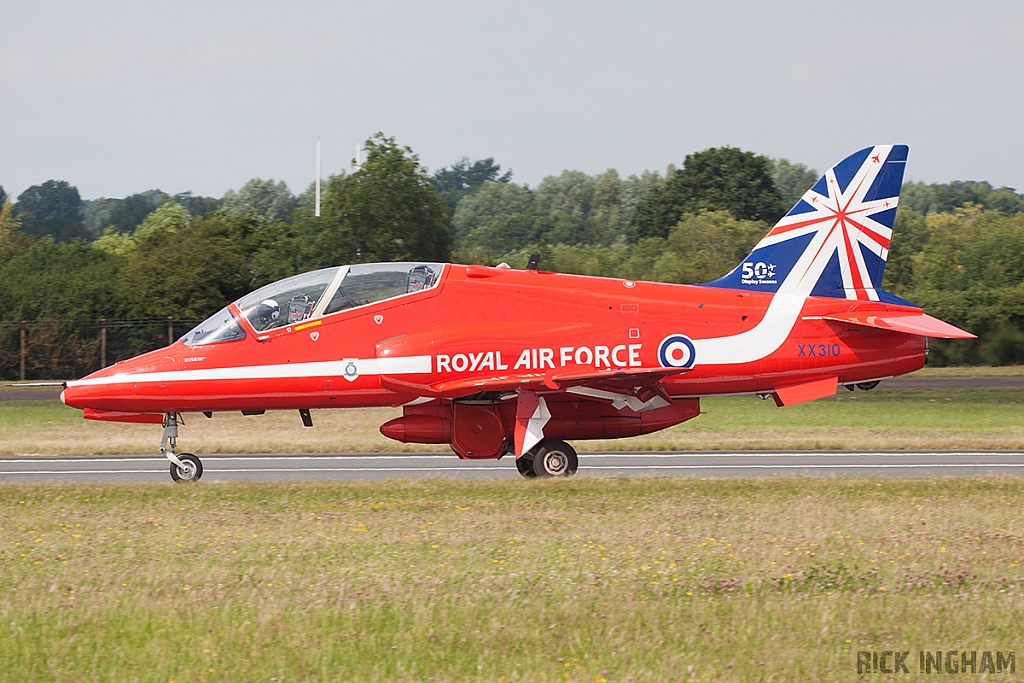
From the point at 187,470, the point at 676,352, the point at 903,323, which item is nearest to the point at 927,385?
the point at 903,323

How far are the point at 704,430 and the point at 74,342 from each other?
23.3 meters

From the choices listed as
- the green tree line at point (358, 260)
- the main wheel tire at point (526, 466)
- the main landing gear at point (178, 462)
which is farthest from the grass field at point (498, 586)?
the green tree line at point (358, 260)

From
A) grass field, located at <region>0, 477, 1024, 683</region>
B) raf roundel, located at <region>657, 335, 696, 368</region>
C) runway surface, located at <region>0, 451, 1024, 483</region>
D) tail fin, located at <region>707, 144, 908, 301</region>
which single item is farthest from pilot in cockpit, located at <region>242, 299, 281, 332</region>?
tail fin, located at <region>707, 144, 908, 301</region>

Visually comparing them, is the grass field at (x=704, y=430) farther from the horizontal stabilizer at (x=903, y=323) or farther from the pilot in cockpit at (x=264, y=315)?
the pilot in cockpit at (x=264, y=315)

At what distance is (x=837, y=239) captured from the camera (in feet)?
52.6

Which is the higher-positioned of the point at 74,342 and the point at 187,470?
the point at 74,342

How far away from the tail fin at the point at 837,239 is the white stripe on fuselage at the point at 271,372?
4.91m

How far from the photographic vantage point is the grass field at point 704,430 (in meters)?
20.7

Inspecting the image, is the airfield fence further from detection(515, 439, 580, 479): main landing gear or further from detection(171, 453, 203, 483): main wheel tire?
detection(515, 439, 580, 479): main landing gear

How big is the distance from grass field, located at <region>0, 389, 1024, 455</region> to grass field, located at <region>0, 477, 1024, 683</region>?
847cm

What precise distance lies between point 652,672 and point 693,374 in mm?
8612

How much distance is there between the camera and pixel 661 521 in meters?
10.8

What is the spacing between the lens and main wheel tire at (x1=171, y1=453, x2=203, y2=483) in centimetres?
1480

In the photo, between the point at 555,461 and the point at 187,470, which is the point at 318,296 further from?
the point at 555,461
